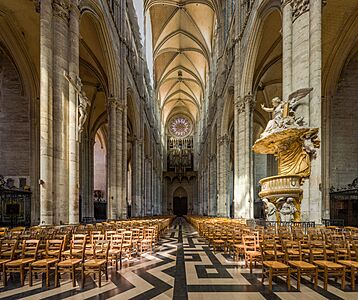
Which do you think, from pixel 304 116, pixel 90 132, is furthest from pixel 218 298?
pixel 90 132

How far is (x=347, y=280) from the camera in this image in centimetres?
562

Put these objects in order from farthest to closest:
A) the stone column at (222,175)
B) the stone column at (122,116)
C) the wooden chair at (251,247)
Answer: the stone column at (222,175)
the stone column at (122,116)
the wooden chair at (251,247)

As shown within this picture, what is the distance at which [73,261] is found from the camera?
5.44 metres

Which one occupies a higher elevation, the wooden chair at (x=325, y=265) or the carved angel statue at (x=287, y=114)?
the carved angel statue at (x=287, y=114)

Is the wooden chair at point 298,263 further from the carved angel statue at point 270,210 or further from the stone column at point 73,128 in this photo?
the stone column at point 73,128

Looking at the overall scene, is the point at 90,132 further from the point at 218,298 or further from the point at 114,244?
the point at 218,298

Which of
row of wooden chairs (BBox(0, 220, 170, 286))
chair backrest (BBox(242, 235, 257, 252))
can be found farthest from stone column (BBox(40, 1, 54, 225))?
chair backrest (BBox(242, 235, 257, 252))

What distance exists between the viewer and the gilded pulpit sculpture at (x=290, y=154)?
30.2ft

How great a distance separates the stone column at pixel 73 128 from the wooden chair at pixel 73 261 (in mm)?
5086

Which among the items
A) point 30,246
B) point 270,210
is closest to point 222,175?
point 270,210

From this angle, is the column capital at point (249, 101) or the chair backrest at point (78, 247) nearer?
the chair backrest at point (78, 247)

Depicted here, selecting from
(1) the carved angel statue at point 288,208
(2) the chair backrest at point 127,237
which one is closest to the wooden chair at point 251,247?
(1) the carved angel statue at point 288,208

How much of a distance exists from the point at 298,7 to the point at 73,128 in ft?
31.7

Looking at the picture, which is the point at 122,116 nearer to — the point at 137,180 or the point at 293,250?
the point at 137,180
